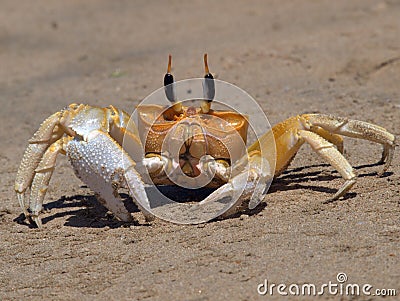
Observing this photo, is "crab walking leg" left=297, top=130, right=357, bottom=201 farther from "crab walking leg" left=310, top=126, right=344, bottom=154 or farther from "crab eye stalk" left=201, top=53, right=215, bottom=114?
"crab eye stalk" left=201, top=53, right=215, bottom=114

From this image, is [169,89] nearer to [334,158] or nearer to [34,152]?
[34,152]

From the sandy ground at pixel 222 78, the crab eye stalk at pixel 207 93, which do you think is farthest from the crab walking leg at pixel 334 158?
the crab eye stalk at pixel 207 93

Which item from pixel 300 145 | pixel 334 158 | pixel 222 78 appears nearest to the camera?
pixel 334 158

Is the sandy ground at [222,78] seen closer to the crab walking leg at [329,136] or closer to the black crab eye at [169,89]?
the crab walking leg at [329,136]

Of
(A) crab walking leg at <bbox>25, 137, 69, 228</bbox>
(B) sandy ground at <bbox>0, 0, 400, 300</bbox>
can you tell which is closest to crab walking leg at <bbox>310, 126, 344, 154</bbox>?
(B) sandy ground at <bbox>0, 0, 400, 300</bbox>

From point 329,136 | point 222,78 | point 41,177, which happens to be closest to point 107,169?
point 41,177

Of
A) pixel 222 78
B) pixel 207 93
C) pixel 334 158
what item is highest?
pixel 222 78

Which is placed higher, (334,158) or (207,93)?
(207,93)

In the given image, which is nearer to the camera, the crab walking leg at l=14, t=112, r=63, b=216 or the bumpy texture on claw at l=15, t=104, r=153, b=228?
the bumpy texture on claw at l=15, t=104, r=153, b=228
